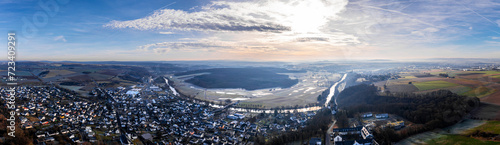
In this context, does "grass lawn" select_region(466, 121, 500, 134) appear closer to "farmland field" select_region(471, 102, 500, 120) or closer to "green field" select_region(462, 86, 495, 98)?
"farmland field" select_region(471, 102, 500, 120)

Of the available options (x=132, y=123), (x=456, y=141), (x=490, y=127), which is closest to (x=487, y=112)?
(x=490, y=127)

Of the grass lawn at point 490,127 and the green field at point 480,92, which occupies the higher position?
the green field at point 480,92

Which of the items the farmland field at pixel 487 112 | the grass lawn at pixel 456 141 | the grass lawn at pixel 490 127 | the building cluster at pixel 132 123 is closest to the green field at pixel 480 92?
the farmland field at pixel 487 112

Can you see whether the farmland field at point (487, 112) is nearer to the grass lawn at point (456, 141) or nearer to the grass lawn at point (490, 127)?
the grass lawn at point (490, 127)

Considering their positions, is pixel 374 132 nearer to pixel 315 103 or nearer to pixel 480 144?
pixel 480 144

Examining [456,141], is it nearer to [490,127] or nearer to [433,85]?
[490,127]

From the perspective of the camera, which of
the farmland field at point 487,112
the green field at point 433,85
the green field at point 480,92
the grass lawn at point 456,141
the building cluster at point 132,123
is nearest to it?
the grass lawn at point 456,141

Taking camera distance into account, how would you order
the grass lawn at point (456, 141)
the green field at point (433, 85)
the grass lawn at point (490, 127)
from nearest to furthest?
the grass lawn at point (456, 141) → the grass lawn at point (490, 127) → the green field at point (433, 85)

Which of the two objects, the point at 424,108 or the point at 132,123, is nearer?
the point at 424,108

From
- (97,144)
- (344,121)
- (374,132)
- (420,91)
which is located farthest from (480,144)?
(97,144)
